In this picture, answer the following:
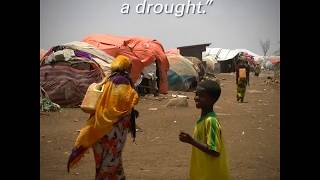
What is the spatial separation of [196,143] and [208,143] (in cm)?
9

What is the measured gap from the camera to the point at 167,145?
19.1 feet

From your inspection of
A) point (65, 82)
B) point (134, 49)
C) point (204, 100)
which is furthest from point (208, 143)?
point (134, 49)

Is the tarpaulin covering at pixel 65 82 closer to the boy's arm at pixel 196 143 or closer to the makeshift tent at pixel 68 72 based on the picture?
the makeshift tent at pixel 68 72

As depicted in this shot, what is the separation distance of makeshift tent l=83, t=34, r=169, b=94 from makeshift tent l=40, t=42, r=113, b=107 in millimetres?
1450

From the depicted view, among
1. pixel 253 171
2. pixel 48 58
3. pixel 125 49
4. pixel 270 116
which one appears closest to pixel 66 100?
pixel 48 58

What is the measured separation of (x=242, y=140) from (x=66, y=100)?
4.93m

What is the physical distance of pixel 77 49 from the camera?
1069 centimetres

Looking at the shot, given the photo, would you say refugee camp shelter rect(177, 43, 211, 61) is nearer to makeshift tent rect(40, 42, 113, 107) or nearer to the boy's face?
makeshift tent rect(40, 42, 113, 107)

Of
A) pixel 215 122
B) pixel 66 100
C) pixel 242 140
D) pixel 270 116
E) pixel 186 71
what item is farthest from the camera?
pixel 186 71

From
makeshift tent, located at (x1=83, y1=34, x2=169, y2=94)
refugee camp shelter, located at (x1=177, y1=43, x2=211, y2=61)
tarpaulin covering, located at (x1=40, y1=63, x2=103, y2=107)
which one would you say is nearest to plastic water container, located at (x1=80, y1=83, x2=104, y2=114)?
tarpaulin covering, located at (x1=40, y1=63, x2=103, y2=107)

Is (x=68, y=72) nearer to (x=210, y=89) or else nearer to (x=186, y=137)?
(x=210, y=89)

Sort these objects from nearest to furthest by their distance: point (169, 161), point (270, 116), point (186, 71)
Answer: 1. point (169, 161)
2. point (270, 116)
3. point (186, 71)

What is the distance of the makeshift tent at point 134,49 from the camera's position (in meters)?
12.2

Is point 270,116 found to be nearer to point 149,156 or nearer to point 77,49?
point 149,156
